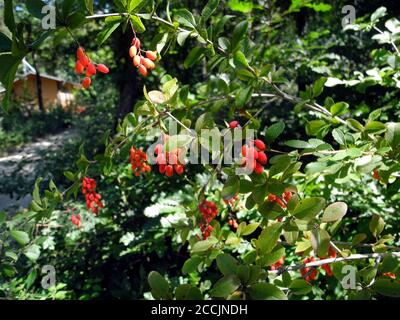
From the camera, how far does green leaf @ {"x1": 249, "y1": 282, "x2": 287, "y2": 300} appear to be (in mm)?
828

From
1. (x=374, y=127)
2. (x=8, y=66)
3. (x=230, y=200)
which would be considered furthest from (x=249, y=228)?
(x=8, y=66)

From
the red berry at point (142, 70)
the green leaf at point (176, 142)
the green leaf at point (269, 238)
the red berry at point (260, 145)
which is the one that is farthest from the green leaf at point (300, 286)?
the red berry at point (142, 70)

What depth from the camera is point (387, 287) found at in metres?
0.95

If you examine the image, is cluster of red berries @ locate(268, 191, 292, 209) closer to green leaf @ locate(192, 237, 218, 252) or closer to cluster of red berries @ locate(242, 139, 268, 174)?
cluster of red berries @ locate(242, 139, 268, 174)

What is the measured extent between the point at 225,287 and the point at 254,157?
0.32m

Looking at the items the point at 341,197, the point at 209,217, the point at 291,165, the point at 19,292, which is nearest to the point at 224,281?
the point at 291,165

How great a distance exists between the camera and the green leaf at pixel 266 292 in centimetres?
83

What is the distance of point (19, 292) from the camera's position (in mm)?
2445

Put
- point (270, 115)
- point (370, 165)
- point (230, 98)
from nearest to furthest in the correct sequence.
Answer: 1. point (370, 165)
2. point (230, 98)
3. point (270, 115)

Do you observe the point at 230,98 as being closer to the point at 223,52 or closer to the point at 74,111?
the point at 223,52

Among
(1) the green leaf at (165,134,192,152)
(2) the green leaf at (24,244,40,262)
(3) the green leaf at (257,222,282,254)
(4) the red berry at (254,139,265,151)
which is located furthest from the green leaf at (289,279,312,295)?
(2) the green leaf at (24,244,40,262)

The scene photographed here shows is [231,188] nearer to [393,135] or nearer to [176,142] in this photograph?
[176,142]

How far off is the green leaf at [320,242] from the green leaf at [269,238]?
0.10 m
